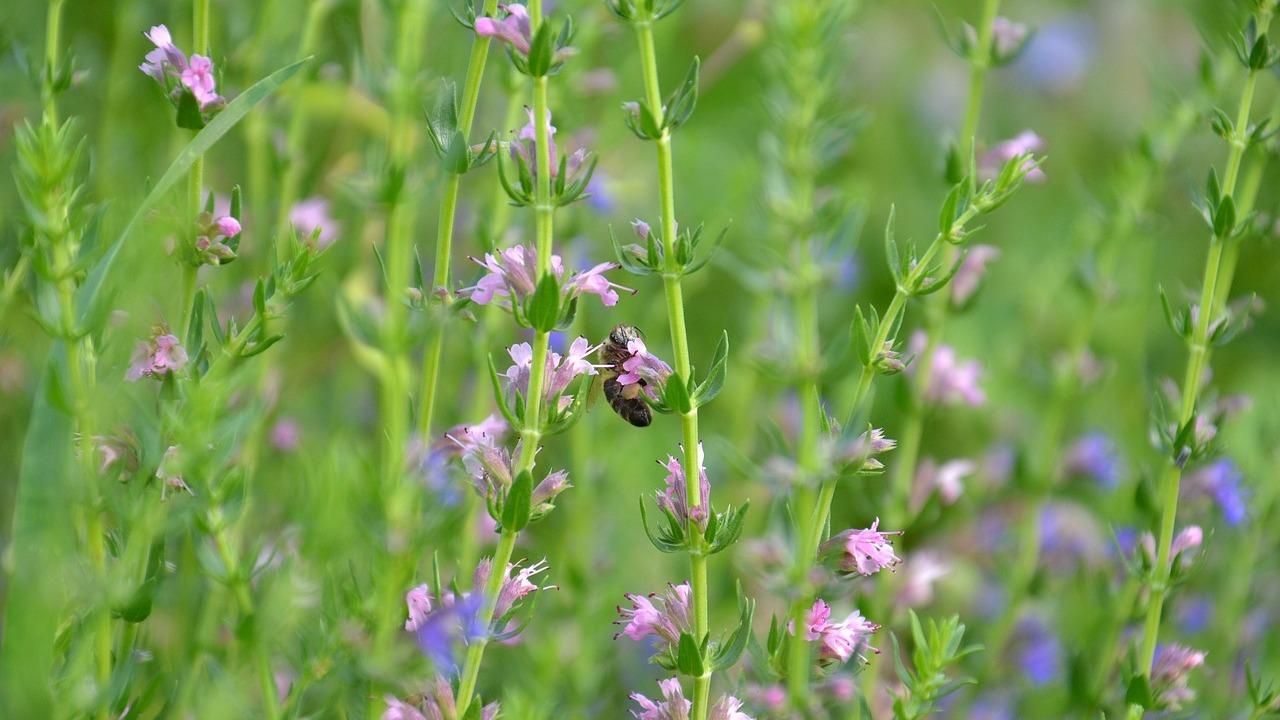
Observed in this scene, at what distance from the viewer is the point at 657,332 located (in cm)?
267

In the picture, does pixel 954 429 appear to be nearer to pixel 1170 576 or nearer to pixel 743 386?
pixel 743 386

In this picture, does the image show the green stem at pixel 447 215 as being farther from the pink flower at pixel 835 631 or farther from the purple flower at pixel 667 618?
the pink flower at pixel 835 631

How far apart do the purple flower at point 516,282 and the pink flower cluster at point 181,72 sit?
1.30 feet

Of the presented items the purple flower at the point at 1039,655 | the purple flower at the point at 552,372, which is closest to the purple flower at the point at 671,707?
the purple flower at the point at 552,372

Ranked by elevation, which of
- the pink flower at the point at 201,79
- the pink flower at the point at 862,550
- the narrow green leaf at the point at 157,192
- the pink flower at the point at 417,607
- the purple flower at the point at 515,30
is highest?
the purple flower at the point at 515,30

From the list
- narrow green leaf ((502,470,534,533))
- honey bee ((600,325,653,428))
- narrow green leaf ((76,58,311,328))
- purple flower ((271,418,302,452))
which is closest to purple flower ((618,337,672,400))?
honey bee ((600,325,653,428))

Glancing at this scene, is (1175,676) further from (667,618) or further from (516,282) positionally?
(516,282)

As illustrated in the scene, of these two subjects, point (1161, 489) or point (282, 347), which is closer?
point (1161, 489)

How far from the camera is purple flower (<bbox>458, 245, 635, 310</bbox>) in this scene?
1.36 metres

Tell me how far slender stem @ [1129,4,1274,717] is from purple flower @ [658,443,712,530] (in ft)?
2.34

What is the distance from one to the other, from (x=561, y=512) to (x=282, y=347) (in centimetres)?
69

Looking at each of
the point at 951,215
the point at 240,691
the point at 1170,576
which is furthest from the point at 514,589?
the point at 1170,576

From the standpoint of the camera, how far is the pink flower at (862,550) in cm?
156

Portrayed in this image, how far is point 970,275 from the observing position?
7.45 ft
